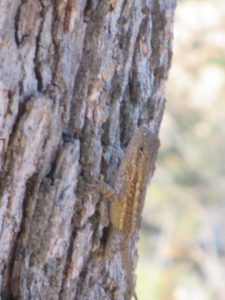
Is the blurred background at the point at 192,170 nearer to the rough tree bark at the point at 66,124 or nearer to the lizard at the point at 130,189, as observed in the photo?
the lizard at the point at 130,189

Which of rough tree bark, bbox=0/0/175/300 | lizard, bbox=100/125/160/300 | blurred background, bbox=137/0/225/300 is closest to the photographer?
rough tree bark, bbox=0/0/175/300

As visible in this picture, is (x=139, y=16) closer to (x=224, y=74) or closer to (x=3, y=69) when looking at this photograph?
(x=3, y=69)

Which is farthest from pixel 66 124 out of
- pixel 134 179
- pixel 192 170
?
pixel 192 170

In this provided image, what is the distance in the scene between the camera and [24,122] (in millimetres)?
1861

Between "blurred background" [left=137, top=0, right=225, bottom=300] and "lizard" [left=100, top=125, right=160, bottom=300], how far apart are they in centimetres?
579

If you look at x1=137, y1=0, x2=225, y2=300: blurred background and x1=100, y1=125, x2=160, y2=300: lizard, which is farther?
x1=137, y1=0, x2=225, y2=300: blurred background

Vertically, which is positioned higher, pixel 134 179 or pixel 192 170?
pixel 192 170

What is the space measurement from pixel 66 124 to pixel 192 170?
758 cm

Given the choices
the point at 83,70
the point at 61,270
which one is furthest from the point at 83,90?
the point at 61,270

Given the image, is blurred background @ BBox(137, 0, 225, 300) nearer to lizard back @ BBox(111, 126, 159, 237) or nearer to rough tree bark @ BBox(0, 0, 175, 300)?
lizard back @ BBox(111, 126, 159, 237)

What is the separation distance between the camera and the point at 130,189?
235 centimetres

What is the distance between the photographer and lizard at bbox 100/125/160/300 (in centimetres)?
214

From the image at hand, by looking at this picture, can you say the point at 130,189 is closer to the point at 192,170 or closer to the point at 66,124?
the point at 66,124

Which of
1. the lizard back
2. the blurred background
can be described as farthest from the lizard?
the blurred background
